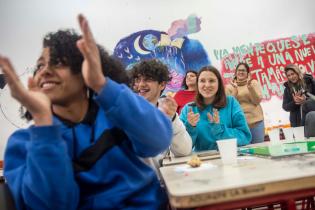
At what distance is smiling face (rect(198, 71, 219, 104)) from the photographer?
6.36 feet

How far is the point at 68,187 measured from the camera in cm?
75

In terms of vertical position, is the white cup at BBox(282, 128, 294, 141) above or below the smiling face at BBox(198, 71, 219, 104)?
below

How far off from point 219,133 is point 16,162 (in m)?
1.18

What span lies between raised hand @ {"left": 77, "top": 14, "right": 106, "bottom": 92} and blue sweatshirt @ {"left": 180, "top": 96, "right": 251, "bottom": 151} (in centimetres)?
110

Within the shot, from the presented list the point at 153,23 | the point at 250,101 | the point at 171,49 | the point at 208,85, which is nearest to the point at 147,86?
the point at 208,85

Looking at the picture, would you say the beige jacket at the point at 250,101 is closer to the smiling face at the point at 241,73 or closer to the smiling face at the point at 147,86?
the smiling face at the point at 241,73

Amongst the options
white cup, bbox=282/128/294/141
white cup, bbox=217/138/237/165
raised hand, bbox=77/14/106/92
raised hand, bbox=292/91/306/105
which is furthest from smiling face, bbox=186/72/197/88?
raised hand, bbox=77/14/106/92

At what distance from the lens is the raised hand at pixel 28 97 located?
687mm

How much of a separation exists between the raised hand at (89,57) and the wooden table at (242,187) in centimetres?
31

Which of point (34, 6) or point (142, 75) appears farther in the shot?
point (34, 6)

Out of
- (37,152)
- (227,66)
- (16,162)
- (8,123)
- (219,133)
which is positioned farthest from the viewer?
(227,66)

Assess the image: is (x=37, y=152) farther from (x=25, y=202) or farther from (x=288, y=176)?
(x=288, y=176)

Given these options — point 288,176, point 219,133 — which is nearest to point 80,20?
point 288,176

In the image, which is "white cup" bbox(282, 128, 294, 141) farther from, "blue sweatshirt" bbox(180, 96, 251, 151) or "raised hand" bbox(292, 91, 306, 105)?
"raised hand" bbox(292, 91, 306, 105)
